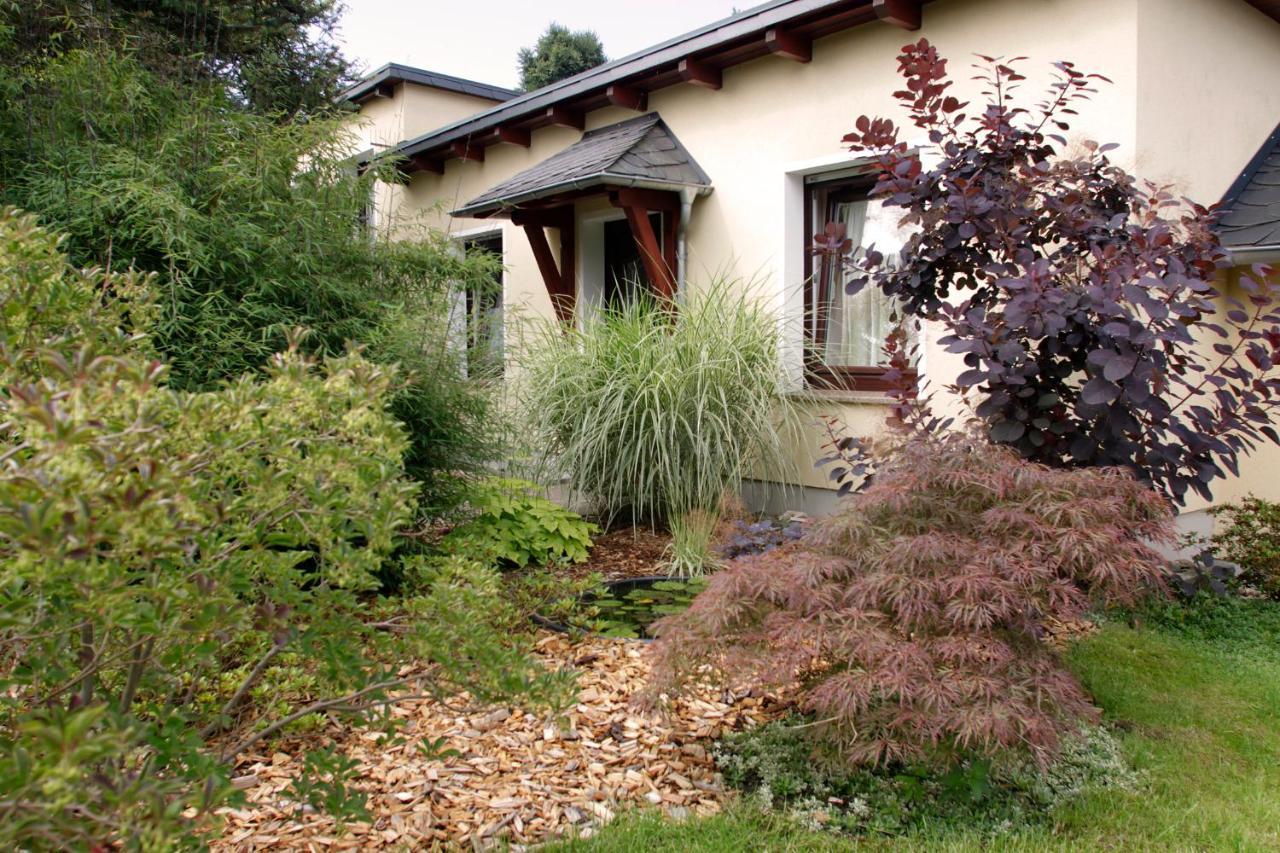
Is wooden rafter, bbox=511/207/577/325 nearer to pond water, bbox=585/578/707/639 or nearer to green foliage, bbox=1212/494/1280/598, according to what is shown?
pond water, bbox=585/578/707/639

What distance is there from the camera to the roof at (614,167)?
6.91 m

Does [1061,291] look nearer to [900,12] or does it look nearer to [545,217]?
[900,12]

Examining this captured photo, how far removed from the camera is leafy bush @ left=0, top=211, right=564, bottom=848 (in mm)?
1307

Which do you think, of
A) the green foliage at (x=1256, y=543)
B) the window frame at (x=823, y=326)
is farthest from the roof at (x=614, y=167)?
the green foliage at (x=1256, y=543)

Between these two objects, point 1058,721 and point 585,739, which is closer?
point 1058,721

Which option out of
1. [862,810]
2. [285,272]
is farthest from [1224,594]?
[285,272]

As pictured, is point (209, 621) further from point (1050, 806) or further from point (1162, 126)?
point (1162, 126)

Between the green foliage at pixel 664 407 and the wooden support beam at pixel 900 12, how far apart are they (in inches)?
80.5

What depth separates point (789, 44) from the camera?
6.62 metres

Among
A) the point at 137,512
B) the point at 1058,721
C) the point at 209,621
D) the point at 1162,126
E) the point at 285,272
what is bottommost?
the point at 1058,721

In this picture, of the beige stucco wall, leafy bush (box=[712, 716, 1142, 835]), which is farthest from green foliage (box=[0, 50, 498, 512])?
the beige stucco wall

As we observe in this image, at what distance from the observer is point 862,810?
2.83 m

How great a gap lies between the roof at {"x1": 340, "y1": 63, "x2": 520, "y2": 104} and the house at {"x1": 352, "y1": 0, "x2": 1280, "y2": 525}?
2.83 meters

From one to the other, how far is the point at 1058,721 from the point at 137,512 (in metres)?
2.47
